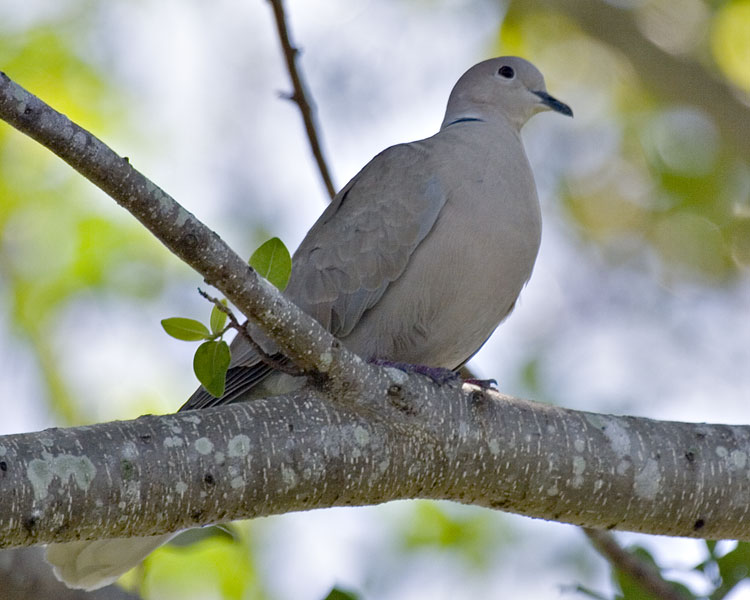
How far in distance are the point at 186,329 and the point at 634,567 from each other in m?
1.60

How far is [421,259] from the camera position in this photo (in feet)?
11.1

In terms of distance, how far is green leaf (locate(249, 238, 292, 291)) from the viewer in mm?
2367

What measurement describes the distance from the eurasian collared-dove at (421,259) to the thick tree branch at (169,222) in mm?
971

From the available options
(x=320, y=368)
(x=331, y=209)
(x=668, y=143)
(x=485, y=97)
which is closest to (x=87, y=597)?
(x=320, y=368)

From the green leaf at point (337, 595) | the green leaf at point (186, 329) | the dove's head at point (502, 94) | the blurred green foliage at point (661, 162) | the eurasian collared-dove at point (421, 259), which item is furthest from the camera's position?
the blurred green foliage at point (661, 162)

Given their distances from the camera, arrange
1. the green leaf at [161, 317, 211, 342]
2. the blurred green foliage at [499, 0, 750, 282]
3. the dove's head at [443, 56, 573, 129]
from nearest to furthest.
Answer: the green leaf at [161, 317, 211, 342] → the dove's head at [443, 56, 573, 129] → the blurred green foliage at [499, 0, 750, 282]

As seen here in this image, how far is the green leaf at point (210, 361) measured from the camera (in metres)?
2.32

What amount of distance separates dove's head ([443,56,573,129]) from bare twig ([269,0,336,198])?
29.9 inches

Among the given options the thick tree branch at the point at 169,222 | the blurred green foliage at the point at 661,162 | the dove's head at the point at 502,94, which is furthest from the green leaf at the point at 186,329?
the blurred green foliage at the point at 661,162

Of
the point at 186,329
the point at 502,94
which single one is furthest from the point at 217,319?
the point at 502,94

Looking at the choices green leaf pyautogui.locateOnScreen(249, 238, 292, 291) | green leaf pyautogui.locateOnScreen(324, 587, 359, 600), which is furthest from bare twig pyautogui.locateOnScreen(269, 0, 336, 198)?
green leaf pyautogui.locateOnScreen(324, 587, 359, 600)

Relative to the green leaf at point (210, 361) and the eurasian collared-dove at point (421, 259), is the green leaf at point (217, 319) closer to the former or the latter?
the green leaf at point (210, 361)

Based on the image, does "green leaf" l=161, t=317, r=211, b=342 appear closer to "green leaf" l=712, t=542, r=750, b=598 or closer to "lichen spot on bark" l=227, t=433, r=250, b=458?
"lichen spot on bark" l=227, t=433, r=250, b=458

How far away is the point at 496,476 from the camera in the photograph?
2.71 meters
